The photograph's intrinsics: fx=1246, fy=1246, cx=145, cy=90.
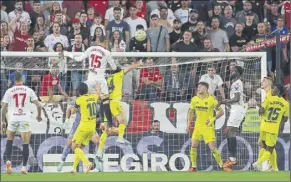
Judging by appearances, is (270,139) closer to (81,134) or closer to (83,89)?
(81,134)

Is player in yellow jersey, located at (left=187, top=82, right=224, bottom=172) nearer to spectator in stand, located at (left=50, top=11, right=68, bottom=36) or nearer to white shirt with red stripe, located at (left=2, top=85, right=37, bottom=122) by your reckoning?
white shirt with red stripe, located at (left=2, top=85, right=37, bottom=122)

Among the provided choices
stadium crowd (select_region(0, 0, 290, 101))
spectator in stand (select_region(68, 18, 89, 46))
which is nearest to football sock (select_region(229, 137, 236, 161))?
stadium crowd (select_region(0, 0, 290, 101))

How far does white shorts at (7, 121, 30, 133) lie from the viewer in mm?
25422

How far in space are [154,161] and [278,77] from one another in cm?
338

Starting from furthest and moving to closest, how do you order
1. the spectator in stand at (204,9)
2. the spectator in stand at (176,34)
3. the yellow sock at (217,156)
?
the spectator in stand at (204,9) → the spectator in stand at (176,34) → the yellow sock at (217,156)

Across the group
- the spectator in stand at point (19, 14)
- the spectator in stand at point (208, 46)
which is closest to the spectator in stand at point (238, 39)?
the spectator in stand at point (208, 46)

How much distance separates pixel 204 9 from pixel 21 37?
4.99 meters

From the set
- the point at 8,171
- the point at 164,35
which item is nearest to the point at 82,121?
the point at 8,171

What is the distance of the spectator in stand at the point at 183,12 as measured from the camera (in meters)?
31.5

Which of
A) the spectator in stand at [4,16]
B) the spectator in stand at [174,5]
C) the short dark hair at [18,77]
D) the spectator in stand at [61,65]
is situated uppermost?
the spectator in stand at [174,5]

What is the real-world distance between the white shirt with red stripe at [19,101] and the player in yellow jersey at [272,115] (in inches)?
188

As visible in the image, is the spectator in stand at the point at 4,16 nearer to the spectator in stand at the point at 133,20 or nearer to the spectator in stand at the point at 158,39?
the spectator in stand at the point at 133,20

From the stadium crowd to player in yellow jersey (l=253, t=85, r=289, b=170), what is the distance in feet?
6.97

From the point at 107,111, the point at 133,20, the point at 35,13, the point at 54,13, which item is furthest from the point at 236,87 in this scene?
the point at 35,13
